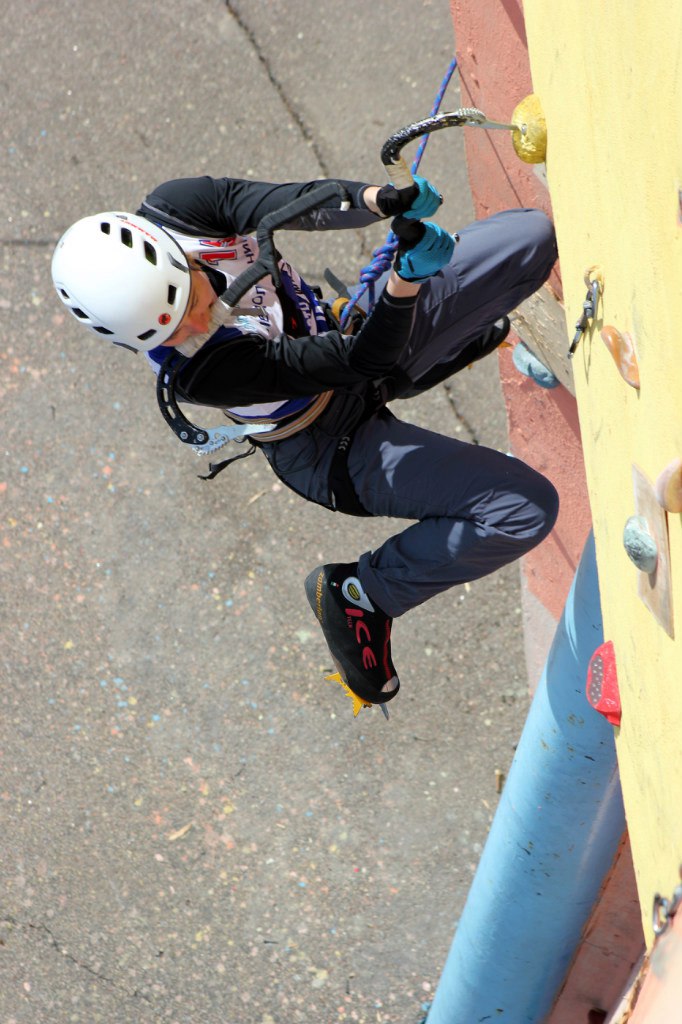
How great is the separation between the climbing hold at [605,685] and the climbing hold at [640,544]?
0.63 m

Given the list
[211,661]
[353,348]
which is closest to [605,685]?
[353,348]

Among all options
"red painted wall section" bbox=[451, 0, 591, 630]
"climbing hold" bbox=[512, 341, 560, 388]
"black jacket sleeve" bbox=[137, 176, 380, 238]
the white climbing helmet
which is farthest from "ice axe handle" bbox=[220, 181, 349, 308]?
"climbing hold" bbox=[512, 341, 560, 388]

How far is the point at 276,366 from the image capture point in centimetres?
276

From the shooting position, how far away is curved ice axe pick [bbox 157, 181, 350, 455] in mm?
2396

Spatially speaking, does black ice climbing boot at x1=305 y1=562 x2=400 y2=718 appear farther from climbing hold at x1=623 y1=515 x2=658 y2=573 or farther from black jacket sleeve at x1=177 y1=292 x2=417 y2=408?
climbing hold at x1=623 y1=515 x2=658 y2=573

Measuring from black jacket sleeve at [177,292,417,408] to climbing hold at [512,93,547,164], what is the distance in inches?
22.5

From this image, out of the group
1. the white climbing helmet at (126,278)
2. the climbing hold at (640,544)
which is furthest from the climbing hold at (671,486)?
the white climbing helmet at (126,278)

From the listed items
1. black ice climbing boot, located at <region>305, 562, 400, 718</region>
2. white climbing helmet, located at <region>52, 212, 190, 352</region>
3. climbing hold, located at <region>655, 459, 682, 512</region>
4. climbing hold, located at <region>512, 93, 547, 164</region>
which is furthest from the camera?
black ice climbing boot, located at <region>305, 562, 400, 718</region>

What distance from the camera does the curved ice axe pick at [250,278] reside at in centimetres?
240

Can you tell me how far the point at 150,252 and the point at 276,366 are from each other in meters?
0.39

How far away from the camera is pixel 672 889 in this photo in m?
1.72

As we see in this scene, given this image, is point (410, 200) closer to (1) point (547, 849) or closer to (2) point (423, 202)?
(2) point (423, 202)

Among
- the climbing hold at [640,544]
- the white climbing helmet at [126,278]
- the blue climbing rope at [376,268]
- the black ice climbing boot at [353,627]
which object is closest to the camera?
the climbing hold at [640,544]

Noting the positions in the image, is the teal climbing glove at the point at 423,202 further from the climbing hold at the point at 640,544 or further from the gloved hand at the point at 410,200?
the climbing hold at the point at 640,544
